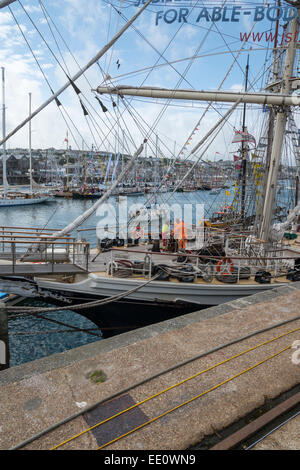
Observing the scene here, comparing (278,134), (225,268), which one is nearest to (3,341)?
(225,268)

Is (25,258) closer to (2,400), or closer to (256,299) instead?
(2,400)

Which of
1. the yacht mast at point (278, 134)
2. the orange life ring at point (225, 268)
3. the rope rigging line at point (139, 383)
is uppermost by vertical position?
the yacht mast at point (278, 134)

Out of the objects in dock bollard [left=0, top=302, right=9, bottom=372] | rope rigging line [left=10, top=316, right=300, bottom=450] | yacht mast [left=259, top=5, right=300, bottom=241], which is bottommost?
dock bollard [left=0, top=302, right=9, bottom=372]

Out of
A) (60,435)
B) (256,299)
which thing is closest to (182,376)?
(60,435)

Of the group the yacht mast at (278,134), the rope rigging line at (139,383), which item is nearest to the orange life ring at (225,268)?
the rope rigging line at (139,383)

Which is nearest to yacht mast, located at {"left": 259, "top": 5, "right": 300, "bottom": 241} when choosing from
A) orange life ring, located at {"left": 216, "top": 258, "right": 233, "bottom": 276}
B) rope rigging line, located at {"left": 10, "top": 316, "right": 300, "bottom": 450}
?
orange life ring, located at {"left": 216, "top": 258, "right": 233, "bottom": 276}

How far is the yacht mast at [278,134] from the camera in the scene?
38.5 ft

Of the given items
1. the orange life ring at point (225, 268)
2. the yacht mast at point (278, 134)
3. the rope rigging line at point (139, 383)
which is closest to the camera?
the rope rigging line at point (139, 383)

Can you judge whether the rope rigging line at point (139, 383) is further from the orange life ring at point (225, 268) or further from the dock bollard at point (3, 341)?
the orange life ring at point (225, 268)

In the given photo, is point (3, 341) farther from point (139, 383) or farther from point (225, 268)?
point (225, 268)

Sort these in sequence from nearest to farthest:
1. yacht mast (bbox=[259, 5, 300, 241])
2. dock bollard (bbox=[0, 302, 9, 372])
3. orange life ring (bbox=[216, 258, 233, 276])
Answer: dock bollard (bbox=[0, 302, 9, 372])
orange life ring (bbox=[216, 258, 233, 276])
yacht mast (bbox=[259, 5, 300, 241])

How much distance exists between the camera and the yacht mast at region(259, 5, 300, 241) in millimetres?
11727

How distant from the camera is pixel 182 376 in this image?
4.27 m

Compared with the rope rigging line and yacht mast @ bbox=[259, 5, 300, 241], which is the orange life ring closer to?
Answer: the rope rigging line
